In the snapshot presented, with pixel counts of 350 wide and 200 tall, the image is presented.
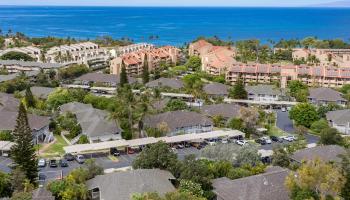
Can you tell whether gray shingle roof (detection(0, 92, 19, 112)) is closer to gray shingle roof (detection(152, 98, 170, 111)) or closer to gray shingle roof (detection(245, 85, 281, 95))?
gray shingle roof (detection(152, 98, 170, 111))

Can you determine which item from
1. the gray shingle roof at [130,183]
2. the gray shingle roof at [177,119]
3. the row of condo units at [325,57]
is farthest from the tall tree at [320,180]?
the row of condo units at [325,57]

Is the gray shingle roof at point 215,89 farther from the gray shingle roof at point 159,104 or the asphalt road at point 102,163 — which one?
the asphalt road at point 102,163

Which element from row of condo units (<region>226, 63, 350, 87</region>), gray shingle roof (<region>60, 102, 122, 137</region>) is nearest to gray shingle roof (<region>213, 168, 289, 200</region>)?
gray shingle roof (<region>60, 102, 122, 137</region>)

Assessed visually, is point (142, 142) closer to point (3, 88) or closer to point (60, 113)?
point (60, 113)

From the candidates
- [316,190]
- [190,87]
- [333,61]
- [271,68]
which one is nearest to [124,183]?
[316,190]

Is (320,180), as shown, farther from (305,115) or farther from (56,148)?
(56,148)

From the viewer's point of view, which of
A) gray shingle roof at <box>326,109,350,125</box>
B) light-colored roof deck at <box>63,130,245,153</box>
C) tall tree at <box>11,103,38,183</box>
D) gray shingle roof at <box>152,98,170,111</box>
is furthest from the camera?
gray shingle roof at <box>152,98,170,111</box>
